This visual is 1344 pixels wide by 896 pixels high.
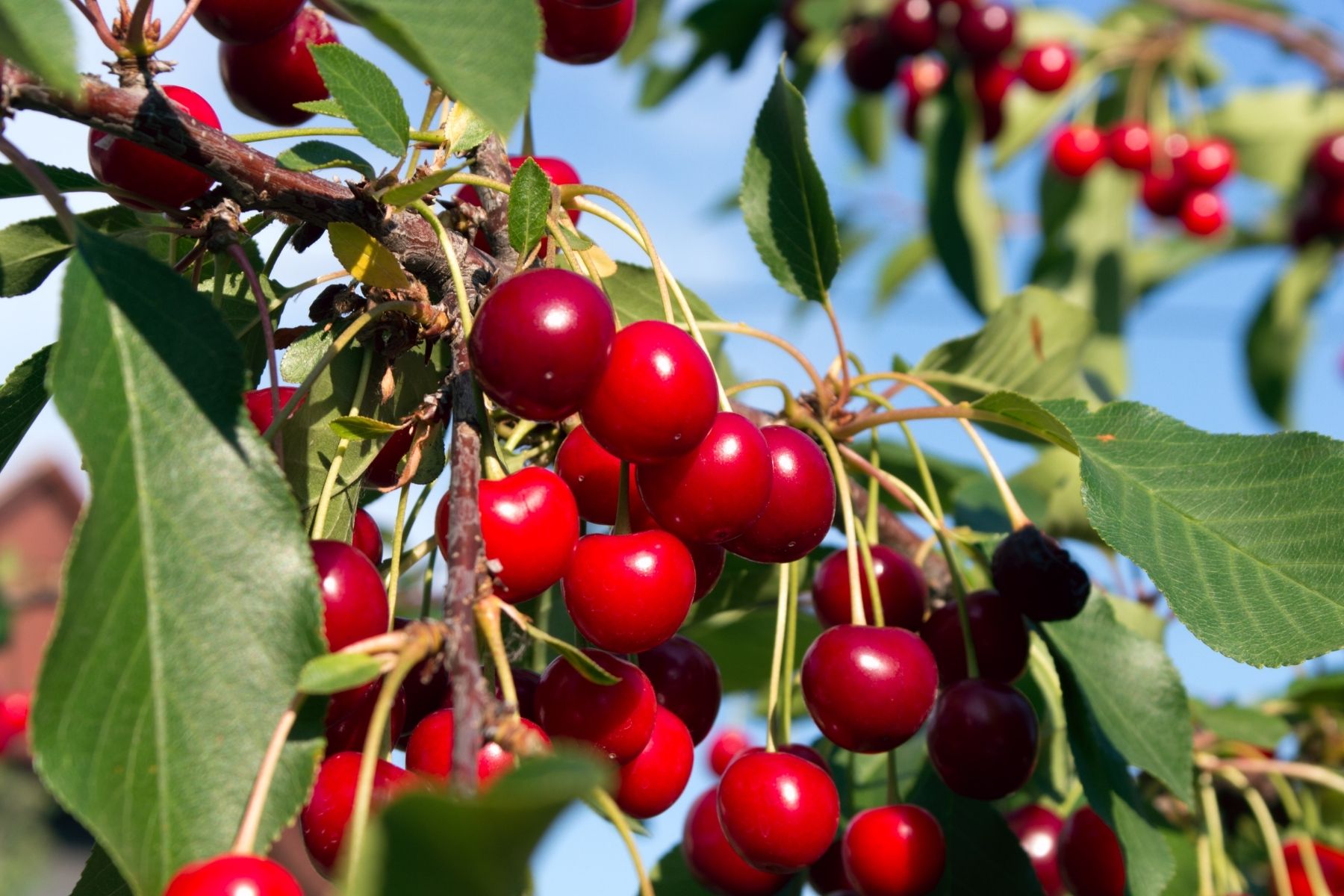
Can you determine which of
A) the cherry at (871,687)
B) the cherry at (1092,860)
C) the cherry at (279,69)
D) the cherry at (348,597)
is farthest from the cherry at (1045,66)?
the cherry at (348,597)

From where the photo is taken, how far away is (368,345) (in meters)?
0.97

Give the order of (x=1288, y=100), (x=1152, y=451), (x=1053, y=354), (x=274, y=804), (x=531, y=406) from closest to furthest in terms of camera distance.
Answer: (x=274, y=804), (x=531, y=406), (x=1152, y=451), (x=1053, y=354), (x=1288, y=100)

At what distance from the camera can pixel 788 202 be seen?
1.28 m

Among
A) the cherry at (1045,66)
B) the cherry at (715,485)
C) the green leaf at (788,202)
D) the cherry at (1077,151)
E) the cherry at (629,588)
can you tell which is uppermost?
the cherry at (1045,66)

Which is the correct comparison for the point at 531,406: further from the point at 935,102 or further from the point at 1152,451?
the point at 935,102

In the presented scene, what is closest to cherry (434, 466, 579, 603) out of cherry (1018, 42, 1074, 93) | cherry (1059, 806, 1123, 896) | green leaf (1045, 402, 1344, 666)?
green leaf (1045, 402, 1344, 666)

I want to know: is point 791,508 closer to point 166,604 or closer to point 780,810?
point 780,810

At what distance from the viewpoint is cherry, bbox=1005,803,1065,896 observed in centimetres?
151

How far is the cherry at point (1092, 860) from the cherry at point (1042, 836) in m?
0.12

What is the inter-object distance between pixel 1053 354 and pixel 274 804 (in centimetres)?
139

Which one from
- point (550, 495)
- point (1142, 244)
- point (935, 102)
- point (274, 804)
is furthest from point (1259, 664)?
point (1142, 244)

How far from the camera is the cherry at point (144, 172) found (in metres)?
0.91

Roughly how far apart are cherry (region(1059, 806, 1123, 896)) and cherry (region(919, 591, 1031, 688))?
27 cm

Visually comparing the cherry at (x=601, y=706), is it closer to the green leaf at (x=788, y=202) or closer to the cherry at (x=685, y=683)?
the cherry at (x=685, y=683)
